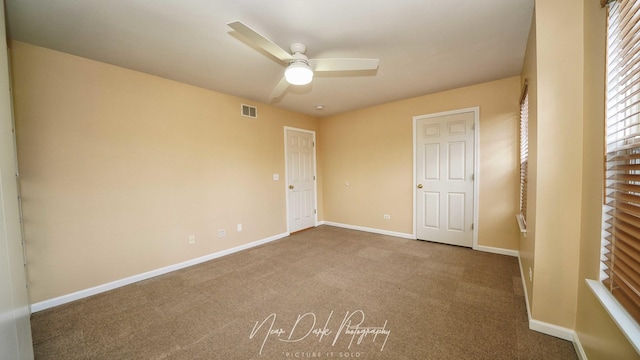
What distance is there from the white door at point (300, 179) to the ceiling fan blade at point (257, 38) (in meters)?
2.57

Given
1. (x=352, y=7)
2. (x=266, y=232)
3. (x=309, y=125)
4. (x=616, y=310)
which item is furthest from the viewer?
(x=309, y=125)

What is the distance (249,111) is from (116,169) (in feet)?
6.42

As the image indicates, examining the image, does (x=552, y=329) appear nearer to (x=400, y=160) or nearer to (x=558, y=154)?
(x=558, y=154)

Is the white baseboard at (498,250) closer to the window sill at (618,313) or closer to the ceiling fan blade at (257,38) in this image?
the window sill at (618,313)

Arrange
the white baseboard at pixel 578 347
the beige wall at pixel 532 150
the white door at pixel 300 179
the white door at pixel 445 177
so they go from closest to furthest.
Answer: the white baseboard at pixel 578 347 < the beige wall at pixel 532 150 < the white door at pixel 445 177 < the white door at pixel 300 179

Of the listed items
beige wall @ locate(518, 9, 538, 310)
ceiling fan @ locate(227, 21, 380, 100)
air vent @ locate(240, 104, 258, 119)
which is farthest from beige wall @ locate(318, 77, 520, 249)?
ceiling fan @ locate(227, 21, 380, 100)

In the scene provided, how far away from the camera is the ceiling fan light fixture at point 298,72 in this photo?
196 centimetres

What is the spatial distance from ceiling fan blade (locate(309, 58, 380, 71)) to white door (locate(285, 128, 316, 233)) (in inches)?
96.7

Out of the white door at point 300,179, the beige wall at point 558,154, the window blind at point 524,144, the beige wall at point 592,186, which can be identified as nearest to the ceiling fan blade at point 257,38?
the beige wall at point 558,154

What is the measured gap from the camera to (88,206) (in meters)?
2.41

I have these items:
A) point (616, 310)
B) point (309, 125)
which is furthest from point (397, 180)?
point (616, 310)

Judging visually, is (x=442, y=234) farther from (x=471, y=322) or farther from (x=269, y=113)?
(x=269, y=113)

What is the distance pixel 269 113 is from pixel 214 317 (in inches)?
127

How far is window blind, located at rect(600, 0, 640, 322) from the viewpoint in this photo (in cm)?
98
